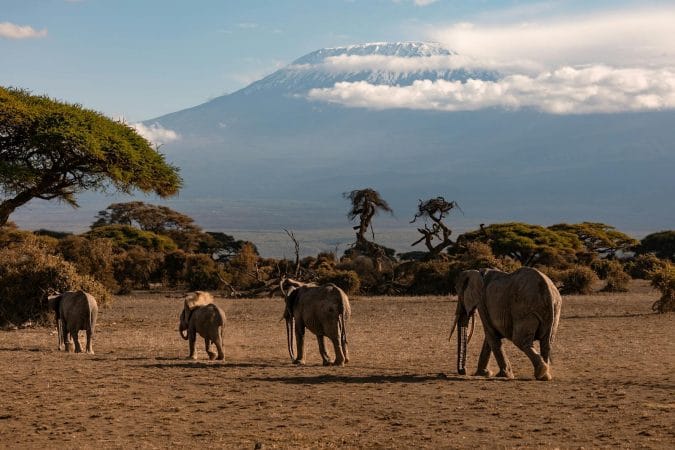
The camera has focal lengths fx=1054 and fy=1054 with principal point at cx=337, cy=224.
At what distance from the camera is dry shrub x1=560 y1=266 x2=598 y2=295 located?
41031mm

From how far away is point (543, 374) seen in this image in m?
15.5

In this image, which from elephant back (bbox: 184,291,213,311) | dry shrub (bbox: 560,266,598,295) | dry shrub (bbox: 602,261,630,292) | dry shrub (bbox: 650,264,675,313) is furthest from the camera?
dry shrub (bbox: 602,261,630,292)

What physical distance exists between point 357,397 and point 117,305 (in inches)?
994

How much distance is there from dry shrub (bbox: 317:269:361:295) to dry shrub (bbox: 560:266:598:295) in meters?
8.17

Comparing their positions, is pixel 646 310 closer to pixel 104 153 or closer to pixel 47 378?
pixel 104 153

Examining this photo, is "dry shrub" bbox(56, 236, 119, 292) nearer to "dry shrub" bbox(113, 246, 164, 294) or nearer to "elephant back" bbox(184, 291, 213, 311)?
"dry shrub" bbox(113, 246, 164, 294)

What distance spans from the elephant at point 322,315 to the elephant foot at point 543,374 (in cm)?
407

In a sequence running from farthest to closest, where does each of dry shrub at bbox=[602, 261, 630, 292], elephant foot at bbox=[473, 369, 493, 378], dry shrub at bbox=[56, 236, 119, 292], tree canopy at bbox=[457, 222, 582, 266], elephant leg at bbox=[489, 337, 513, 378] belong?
1. tree canopy at bbox=[457, 222, 582, 266]
2. dry shrub at bbox=[602, 261, 630, 292]
3. dry shrub at bbox=[56, 236, 119, 292]
4. elephant foot at bbox=[473, 369, 493, 378]
5. elephant leg at bbox=[489, 337, 513, 378]

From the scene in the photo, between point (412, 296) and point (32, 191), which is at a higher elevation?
point (32, 191)

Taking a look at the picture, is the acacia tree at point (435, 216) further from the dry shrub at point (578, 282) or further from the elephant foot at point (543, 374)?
the elephant foot at point (543, 374)

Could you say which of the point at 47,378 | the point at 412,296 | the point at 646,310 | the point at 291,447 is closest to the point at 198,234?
the point at 412,296

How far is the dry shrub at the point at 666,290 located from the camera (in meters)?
30.9

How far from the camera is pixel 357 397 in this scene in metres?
14.4

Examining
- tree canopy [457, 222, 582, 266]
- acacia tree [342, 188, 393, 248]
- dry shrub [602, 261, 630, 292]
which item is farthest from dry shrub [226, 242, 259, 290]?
dry shrub [602, 261, 630, 292]
